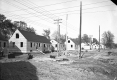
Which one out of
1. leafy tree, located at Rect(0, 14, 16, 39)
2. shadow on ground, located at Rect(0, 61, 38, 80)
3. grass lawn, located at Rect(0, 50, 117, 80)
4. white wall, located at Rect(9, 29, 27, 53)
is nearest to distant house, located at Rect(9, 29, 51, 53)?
white wall, located at Rect(9, 29, 27, 53)

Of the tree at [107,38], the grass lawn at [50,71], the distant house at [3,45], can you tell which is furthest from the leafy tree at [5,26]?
the tree at [107,38]

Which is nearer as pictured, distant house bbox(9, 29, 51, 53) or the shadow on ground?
the shadow on ground

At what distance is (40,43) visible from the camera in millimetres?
39625

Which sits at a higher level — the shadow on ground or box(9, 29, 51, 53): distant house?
box(9, 29, 51, 53): distant house

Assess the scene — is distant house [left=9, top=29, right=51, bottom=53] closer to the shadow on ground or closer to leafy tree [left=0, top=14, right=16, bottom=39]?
the shadow on ground

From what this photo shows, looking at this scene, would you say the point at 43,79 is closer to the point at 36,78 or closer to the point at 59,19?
the point at 36,78

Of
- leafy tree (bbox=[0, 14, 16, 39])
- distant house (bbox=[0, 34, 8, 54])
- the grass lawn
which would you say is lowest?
the grass lawn

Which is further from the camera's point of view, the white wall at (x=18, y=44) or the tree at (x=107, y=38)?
the tree at (x=107, y=38)

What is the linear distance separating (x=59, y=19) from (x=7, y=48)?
20249 millimetres

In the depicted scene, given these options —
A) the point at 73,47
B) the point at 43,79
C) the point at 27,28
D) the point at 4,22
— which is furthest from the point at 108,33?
the point at 43,79

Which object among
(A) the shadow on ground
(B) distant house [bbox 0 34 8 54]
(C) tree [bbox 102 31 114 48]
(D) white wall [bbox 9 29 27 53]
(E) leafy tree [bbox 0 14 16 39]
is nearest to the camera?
(A) the shadow on ground

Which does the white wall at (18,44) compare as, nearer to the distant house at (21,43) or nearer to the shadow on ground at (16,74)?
the distant house at (21,43)

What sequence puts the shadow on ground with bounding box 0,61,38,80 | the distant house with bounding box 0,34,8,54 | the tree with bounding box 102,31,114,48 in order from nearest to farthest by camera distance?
the shadow on ground with bounding box 0,61,38,80 < the distant house with bounding box 0,34,8,54 < the tree with bounding box 102,31,114,48

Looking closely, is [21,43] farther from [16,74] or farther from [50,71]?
[16,74]
